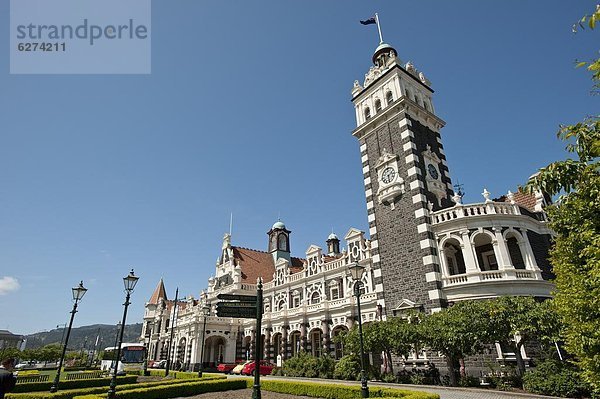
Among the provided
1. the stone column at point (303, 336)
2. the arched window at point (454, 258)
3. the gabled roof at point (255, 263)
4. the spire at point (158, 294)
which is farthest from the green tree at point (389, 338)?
the spire at point (158, 294)

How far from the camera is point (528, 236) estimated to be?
79.5ft

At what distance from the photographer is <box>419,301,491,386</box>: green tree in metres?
17.5

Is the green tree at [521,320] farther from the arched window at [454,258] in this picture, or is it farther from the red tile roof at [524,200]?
the red tile roof at [524,200]

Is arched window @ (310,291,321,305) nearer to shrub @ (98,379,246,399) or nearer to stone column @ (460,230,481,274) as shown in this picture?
shrub @ (98,379,246,399)

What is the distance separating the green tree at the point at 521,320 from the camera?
16156 millimetres

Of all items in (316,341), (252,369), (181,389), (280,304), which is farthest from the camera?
(280,304)

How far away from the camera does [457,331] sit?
1798 centimetres

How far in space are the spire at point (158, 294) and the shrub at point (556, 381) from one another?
7070 centimetres

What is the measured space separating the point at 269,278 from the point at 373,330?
30.2 meters

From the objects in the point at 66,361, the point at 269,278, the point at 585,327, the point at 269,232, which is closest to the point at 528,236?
the point at 585,327

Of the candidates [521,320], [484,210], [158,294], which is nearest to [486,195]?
[484,210]

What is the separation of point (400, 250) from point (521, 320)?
1104cm

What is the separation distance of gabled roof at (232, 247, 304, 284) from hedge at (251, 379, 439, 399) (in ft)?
93.8

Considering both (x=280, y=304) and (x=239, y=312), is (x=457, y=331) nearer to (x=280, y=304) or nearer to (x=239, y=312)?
(x=239, y=312)
